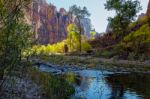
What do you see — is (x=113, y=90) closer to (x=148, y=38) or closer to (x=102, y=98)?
(x=102, y=98)

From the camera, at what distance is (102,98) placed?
19.5 meters

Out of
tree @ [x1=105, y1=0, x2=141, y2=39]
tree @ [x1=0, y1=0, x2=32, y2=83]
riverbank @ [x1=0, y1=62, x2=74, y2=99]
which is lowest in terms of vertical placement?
riverbank @ [x1=0, y1=62, x2=74, y2=99]

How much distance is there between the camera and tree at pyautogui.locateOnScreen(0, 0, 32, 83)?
1240cm

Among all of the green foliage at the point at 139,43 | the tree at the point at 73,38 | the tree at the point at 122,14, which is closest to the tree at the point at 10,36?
the green foliage at the point at 139,43

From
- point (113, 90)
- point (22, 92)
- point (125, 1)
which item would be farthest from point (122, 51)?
point (22, 92)

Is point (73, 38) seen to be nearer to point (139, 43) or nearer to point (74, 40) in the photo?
point (74, 40)

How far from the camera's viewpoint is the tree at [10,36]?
12398mm

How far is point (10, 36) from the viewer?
1248 centimetres

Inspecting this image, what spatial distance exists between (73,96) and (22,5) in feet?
25.6

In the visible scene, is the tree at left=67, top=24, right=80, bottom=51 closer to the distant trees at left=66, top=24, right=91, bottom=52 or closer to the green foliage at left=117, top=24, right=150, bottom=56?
the distant trees at left=66, top=24, right=91, bottom=52

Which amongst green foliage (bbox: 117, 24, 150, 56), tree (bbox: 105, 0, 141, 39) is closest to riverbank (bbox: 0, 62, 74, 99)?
green foliage (bbox: 117, 24, 150, 56)

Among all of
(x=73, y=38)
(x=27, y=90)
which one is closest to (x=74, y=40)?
(x=73, y=38)

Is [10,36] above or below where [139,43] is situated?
below

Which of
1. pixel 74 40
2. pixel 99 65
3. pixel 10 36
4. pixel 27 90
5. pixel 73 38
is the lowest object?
pixel 27 90
